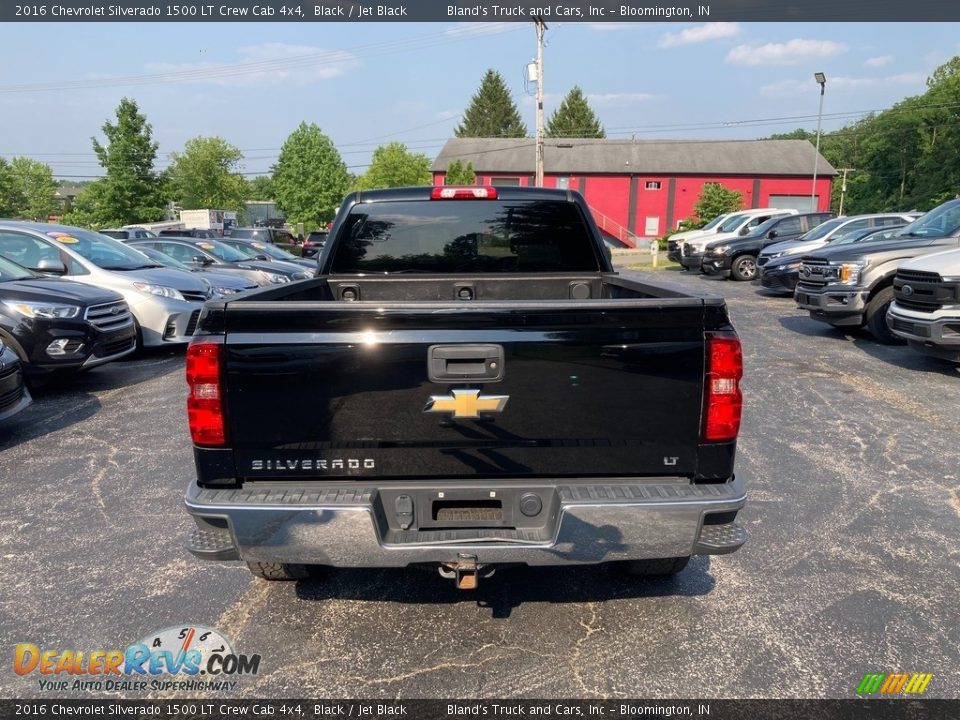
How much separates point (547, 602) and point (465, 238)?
2.23m

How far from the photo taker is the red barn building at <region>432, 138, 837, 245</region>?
56125 millimetres

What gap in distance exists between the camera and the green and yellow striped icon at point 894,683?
2.71 metres

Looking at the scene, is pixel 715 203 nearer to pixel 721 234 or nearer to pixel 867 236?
pixel 721 234

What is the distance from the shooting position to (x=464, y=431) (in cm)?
267

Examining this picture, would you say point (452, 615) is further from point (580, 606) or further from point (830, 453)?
point (830, 453)

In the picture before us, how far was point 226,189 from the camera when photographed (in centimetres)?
7119

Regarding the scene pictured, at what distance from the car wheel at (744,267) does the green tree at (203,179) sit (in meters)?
56.4

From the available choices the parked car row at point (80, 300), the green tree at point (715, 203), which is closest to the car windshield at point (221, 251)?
the parked car row at point (80, 300)

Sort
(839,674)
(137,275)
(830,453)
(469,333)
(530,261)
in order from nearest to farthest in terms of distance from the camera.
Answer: (469,333) < (839,674) < (530,261) < (830,453) < (137,275)

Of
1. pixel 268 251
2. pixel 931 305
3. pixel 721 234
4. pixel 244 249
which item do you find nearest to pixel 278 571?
pixel 931 305

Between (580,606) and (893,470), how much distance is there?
3225 millimetres

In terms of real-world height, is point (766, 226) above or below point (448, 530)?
above

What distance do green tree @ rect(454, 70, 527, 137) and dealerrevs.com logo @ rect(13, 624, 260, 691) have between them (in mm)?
86628

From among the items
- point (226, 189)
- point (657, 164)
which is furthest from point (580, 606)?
point (226, 189)
